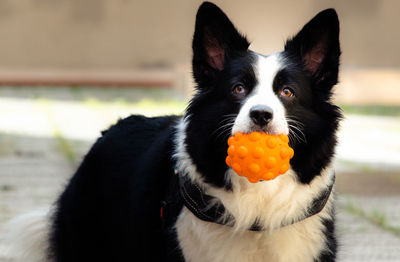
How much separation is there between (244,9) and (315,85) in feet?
30.5

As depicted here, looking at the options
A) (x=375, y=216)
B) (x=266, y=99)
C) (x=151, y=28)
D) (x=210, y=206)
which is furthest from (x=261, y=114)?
(x=151, y=28)

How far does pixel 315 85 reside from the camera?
2.95 meters

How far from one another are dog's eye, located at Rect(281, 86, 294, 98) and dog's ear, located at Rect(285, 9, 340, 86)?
24 centimetres

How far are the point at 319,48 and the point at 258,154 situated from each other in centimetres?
72

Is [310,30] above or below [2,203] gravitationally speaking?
above

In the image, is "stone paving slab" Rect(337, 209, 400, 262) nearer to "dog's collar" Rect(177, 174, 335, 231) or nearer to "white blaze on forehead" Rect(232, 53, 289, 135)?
"dog's collar" Rect(177, 174, 335, 231)

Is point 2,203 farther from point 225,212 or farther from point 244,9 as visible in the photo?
point 244,9

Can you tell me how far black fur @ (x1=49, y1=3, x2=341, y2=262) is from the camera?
283 centimetres

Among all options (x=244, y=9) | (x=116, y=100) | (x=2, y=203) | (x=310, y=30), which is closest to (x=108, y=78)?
(x=116, y=100)

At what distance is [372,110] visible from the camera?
35.6ft

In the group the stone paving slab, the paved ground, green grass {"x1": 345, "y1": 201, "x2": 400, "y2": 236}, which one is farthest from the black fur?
green grass {"x1": 345, "y1": 201, "x2": 400, "y2": 236}

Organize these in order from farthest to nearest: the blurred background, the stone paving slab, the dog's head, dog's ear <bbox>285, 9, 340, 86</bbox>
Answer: the blurred background, the stone paving slab, dog's ear <bbox>285, 9, 340, 86</bbox>, the dog's head

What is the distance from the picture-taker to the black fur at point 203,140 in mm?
2828

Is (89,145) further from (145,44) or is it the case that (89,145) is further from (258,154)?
(145,44)
